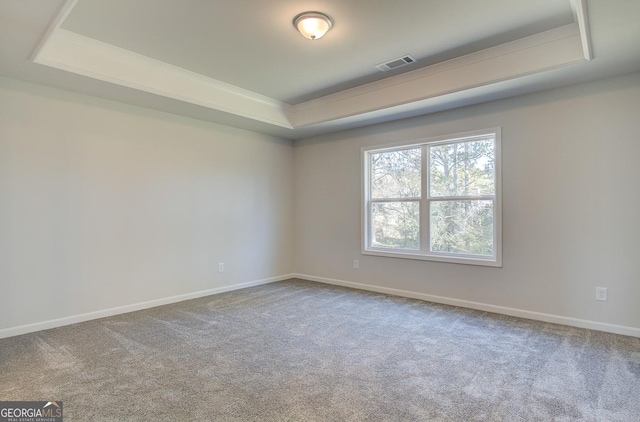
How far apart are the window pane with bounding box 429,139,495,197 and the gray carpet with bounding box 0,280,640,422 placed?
4.92ft

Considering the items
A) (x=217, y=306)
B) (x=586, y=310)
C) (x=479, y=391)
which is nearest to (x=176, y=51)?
(x=217, y=306)

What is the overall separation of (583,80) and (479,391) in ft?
10.3

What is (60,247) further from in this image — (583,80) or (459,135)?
(583,80)

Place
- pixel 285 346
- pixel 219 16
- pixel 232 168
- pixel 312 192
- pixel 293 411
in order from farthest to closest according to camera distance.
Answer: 1. pixel 312 192
2. pixel 232 168
3. pixel 285 346
4. pixel 219 16
5. pixel 293 411

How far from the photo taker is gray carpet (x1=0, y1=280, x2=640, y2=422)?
204 cm

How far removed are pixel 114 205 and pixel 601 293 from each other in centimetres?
520

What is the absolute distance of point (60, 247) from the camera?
3.57 metres

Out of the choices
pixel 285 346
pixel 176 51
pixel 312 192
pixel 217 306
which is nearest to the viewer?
pixel 285 346

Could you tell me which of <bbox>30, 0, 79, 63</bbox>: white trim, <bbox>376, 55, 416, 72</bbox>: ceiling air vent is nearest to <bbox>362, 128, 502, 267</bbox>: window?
<bbox>376, 55, 416, 72</bbox>: ceiling air vent

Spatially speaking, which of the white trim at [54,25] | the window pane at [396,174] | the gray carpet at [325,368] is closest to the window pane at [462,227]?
the window pane at [396,174]

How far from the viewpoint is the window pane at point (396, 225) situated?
480cm

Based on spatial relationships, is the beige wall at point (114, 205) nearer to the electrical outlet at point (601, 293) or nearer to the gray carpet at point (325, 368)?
the gray carpet at point (325, 368)

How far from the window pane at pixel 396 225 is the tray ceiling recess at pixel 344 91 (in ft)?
4.16

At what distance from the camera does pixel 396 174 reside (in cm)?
502
